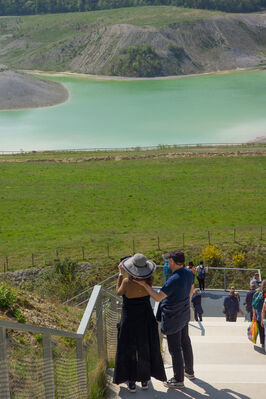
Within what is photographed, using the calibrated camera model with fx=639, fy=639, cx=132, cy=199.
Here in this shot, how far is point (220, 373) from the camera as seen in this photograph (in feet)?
26.1

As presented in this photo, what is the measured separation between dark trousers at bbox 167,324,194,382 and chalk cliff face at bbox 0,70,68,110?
89136mm

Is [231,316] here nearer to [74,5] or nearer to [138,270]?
[138,270]

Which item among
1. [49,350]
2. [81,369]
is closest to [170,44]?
[81,369]

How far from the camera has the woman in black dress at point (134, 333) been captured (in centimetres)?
717

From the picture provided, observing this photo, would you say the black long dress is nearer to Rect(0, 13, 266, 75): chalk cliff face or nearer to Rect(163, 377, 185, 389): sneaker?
Rect(163, 377, 185, 389): sneaker

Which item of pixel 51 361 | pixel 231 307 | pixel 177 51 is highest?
pixel 177 51

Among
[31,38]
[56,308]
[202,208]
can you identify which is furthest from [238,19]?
[56,308]

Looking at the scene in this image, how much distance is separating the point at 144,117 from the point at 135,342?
7771 cm

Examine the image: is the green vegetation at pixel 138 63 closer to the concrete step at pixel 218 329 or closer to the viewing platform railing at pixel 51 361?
the concrete step at pixel 218 329

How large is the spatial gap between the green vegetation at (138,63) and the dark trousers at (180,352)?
118480mm

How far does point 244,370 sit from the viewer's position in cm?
809

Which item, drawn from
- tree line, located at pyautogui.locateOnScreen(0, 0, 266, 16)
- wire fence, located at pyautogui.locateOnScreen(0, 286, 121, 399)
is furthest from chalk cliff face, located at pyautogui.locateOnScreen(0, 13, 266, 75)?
wire fence, located at pyautogui.locateOnScreen(0, 286, 121, 399)

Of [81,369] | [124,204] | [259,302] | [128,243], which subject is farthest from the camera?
[124,204]

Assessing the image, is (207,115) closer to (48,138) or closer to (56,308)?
(48,138)
